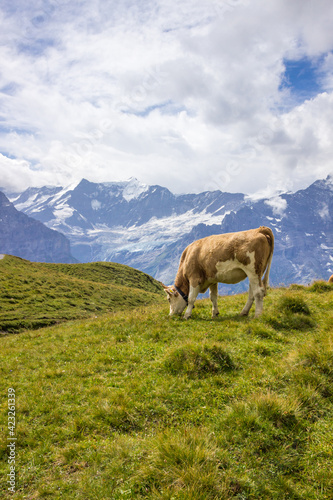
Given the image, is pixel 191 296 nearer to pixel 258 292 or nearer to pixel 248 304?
pixel 248 304

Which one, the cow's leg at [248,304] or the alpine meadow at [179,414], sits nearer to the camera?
the alpine meadow at [179,414]

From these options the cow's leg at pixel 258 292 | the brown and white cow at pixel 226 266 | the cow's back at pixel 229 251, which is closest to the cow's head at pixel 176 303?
the brown and white cow at pixel 226 266

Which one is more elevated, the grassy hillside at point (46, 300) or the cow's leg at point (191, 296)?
the cow's leg at point (191, 296)

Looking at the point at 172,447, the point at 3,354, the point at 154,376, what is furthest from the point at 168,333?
the point at 3,354

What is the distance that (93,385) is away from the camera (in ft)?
24.4

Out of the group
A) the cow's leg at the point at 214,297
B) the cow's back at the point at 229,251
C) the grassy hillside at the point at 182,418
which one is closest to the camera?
the grassy hillside at the point at 182,418

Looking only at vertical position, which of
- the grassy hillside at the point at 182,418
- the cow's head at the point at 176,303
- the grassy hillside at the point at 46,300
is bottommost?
the grassy hillside at the point at 46,300

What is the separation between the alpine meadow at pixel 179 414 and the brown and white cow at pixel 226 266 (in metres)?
1.60

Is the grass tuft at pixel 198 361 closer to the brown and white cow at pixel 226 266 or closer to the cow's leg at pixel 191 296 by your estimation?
the brown and white cow at pixel 226 266

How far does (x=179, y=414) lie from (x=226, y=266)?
724 centimetres

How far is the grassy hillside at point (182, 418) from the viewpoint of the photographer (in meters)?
3.95

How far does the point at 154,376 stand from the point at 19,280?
38.7 m

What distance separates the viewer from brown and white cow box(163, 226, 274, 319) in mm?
11203

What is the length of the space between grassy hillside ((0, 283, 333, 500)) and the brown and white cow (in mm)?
2020
